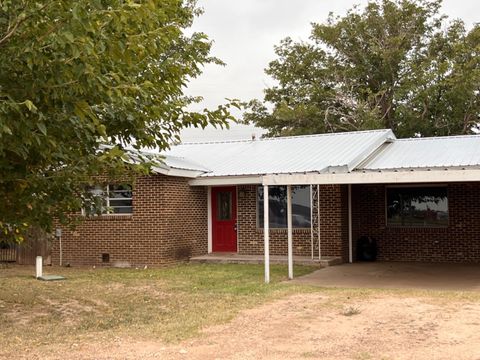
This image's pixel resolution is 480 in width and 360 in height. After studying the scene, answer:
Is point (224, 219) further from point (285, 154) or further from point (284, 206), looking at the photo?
point (285, 154)

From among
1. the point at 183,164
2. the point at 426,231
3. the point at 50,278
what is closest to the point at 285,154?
the point at 183,164

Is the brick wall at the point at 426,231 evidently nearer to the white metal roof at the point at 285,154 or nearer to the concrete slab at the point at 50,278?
the white metal roof at the point at 285,154

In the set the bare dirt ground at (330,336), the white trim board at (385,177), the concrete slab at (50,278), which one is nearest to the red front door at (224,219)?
the concrete slab at (50,278)

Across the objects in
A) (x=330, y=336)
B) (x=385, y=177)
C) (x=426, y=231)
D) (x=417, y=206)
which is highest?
(x=385, y=177)

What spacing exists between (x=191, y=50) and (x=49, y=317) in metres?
4.70

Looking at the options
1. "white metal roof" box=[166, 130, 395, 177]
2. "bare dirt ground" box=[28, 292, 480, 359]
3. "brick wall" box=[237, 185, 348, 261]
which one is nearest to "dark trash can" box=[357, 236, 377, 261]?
"brick wall" box=[237, 185, 348, 261]

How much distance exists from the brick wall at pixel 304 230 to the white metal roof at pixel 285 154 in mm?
918

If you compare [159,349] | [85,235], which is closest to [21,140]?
[159,349]

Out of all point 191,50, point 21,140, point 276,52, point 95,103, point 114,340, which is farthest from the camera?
point 276,52

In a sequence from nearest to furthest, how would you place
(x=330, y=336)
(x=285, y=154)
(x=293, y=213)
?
1. (x=330, y=336)
2. (x=293, y=213)
3. (x=285, y=154)

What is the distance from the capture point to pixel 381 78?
3022cm

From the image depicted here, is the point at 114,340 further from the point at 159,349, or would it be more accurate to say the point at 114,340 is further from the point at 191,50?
the point at 191,50

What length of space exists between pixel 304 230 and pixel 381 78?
15271 millimetres

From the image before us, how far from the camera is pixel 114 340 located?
7.91m
